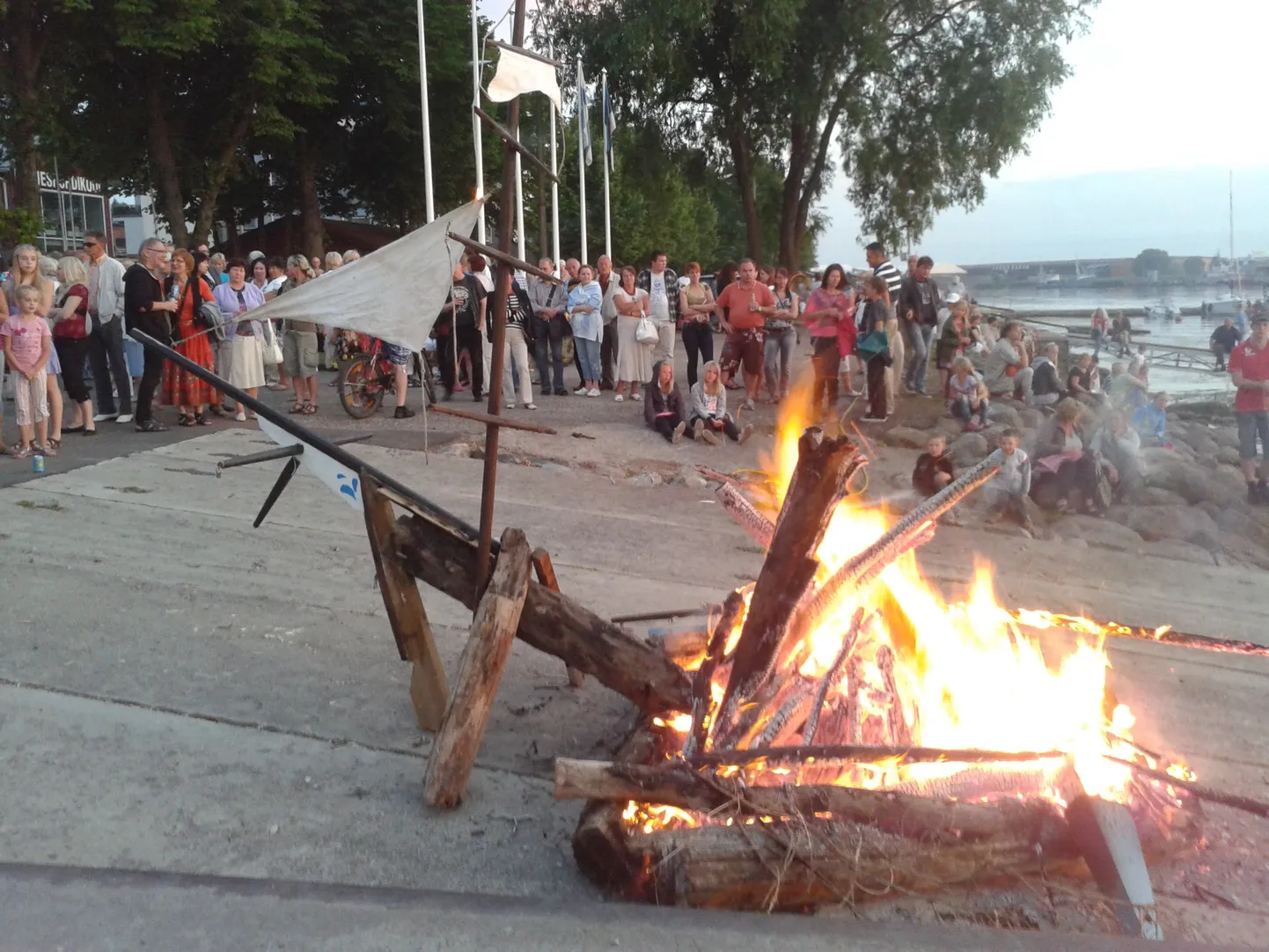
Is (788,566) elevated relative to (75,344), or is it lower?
lower

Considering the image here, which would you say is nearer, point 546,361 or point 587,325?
point 587,325

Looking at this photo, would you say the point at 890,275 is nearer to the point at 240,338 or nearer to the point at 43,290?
the point at 240,338

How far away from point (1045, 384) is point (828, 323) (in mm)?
4113

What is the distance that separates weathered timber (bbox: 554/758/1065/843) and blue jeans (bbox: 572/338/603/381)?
35.4 feet

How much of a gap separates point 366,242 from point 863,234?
18.3 metres

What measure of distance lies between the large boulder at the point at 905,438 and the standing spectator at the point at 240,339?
7184 millimetres

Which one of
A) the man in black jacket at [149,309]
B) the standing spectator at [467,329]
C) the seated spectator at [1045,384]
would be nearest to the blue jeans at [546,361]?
the standing spectator at [467,329]

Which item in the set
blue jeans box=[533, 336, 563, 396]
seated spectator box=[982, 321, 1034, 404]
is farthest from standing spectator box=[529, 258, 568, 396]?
seated spectator box=[982, 321, 1034, 404]

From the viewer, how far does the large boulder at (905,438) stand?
1291 cm

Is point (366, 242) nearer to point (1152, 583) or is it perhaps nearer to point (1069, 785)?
point (1152, 583)

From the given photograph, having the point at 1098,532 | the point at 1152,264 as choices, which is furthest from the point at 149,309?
the point at 1152,264

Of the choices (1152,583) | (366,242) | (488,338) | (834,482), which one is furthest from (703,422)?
(366,242)

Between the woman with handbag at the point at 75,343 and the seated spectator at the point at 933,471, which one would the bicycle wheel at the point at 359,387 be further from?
the seated spectator at the point at 933,471

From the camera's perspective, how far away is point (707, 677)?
4.20 meters
